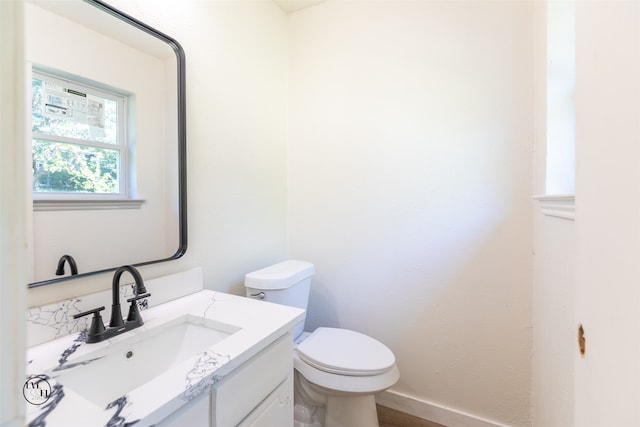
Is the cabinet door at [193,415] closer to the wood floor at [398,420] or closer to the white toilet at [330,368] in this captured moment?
the white toilet at [330,368]

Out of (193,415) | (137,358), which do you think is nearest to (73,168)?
(137,358)

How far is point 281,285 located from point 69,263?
2.46 feet

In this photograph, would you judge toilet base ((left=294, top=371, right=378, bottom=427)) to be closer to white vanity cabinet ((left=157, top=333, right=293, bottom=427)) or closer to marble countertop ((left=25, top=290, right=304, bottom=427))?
white vanity cabinet ((left=157, top=333, right=293, bottom=427))

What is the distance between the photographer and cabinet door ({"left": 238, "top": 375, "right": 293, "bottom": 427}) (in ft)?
2.46

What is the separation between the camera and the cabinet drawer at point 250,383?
0.65m

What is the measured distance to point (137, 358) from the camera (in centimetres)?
79

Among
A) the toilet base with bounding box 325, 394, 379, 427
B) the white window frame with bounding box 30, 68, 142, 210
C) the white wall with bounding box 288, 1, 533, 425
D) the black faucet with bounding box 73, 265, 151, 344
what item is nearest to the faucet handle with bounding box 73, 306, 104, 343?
the black faucet with bounding box 73, 265, 151, 344

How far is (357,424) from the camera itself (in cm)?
121

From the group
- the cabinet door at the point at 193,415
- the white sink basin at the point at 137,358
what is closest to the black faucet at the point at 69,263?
the white sink basin at the point at 137,358

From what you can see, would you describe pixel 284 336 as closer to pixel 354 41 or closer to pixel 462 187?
pixel 462 187

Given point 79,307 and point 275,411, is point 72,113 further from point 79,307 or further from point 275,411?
point 275,411

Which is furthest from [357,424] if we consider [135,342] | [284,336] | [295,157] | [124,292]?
[295,157]

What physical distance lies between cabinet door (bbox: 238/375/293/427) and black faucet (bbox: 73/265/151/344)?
1.41 ft

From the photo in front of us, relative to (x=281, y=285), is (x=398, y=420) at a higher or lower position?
lower
